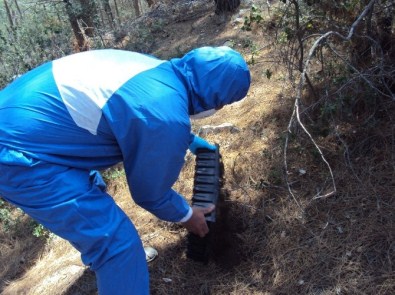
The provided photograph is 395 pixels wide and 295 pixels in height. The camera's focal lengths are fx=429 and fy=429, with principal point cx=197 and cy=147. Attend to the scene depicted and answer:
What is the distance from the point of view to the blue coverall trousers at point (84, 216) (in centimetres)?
207

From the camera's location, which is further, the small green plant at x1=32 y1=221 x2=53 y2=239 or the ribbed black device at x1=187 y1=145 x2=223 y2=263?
the small green plant at x1=32 y1=221 x2=53 y2=239

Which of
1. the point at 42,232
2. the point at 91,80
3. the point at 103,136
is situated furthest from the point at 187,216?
the point at 42,232

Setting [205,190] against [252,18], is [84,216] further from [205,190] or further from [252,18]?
[252,18]

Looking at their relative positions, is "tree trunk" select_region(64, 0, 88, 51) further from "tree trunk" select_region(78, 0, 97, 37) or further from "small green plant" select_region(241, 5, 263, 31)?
"small green plant" select_region(241, 5, 263, 31)

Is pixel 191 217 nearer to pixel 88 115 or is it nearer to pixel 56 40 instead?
pixel 88 115

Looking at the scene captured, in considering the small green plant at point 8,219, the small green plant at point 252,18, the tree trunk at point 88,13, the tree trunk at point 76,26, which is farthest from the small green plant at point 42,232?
the tree trunk at point 88,13

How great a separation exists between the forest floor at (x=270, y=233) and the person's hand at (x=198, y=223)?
11.5 inches

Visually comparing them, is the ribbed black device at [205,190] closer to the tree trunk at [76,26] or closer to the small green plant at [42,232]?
the small green plant at [42,232]

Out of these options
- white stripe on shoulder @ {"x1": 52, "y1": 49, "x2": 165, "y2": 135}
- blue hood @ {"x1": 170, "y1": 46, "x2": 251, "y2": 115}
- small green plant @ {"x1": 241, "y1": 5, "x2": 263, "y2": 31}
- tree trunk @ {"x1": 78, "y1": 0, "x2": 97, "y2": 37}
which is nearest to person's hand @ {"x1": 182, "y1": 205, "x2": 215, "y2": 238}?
blue hood @ {"x1": 170, "y1": 46, "x2": 251, "y2": 115}

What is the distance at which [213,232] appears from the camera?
2.90 metres

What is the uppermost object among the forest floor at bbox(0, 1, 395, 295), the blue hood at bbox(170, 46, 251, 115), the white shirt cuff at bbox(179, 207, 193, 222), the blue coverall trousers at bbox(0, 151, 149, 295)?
the blue hood at bbox(170, 46, 251, 115)

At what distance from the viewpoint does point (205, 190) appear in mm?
2953

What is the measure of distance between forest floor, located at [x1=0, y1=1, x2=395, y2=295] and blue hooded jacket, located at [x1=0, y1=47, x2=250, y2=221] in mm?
930

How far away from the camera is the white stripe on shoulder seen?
202cm
